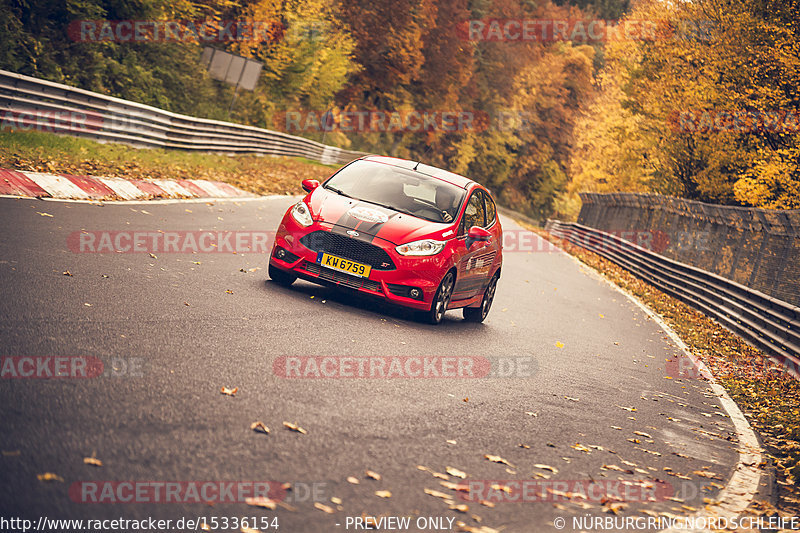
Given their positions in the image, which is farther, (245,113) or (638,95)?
(638,95)

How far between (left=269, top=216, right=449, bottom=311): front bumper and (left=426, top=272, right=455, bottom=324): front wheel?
127mm

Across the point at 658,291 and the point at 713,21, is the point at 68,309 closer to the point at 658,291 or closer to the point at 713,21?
the point at 658,291

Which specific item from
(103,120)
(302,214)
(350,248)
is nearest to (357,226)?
(350,248)

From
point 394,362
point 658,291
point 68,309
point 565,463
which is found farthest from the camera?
point 658,291

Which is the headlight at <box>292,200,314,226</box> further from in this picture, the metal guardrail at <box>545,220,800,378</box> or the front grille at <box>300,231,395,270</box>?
the metal guardrail at <box>545,220,800,378</box>

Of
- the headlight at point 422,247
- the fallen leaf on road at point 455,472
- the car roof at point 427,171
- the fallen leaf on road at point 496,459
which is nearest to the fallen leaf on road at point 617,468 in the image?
the fallen leaf on road at point 496,459

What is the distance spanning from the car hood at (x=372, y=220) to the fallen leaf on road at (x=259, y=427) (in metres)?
4.93

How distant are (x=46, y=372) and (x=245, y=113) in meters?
38.4

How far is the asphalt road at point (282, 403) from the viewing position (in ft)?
15.6

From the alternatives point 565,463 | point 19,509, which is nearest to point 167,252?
point 565,463

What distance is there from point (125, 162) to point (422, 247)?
10.8m

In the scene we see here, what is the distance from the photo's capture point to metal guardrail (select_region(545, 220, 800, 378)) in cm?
1358

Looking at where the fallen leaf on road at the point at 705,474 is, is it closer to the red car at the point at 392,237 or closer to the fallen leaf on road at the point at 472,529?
the fallen leaf on road at the point at 472,529

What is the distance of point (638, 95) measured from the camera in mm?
47406
